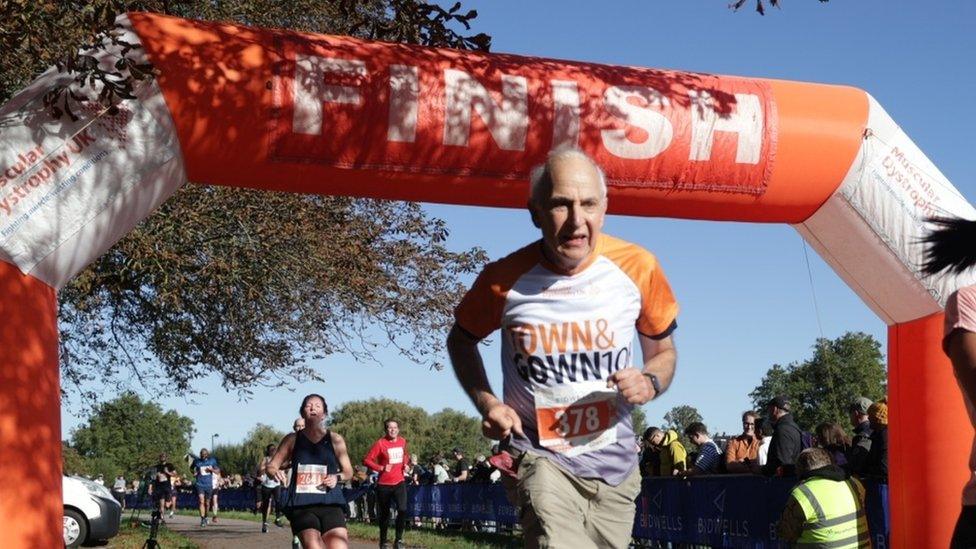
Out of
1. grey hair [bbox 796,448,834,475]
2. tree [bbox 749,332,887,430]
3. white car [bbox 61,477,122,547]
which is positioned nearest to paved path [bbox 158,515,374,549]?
white car [bbox 61,477,122,547]

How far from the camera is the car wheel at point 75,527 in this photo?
1764 centimetres

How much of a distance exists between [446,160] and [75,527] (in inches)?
466

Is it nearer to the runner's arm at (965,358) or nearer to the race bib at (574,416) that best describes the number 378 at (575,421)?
the race bib at (574,416)

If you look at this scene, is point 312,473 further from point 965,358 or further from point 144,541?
point 144,541

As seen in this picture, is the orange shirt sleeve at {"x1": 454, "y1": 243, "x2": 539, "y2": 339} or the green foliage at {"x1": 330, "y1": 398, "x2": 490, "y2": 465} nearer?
the orange shirt sleeve at {"x1": 454, "y1": 243, "x2": 539, "y2": 339}

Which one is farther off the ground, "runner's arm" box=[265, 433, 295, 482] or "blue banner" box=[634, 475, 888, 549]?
"runner's arm" box=[265, 433, 295, 482]

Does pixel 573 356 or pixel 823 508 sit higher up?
pixel 573 356

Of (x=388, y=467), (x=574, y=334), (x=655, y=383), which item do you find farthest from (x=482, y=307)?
(x=388, y=467)

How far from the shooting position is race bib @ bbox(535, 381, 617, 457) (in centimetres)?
425

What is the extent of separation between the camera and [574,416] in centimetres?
426

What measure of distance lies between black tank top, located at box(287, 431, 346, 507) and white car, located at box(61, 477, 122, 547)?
7.96 metres

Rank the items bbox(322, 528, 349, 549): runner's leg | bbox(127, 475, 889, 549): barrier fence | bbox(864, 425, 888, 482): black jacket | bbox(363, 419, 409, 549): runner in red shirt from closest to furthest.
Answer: bbox(864, 425, 888, 482): black jacket
bbox(127, 475, 889, 549): barrier fence
bbox(322, 528, 349, 549): runner's leg
bbox(363, 419, 409, 549): runner in red shirt

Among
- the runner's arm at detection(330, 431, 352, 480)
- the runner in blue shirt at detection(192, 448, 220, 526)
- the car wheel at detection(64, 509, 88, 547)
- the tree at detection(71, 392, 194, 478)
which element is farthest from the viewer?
the tree at detection(71, 392, 194, 478)

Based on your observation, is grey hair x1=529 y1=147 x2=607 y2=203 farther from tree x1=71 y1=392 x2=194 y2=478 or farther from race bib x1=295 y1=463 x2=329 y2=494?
tree x1=71 y1=392 x2=194 y2=478
